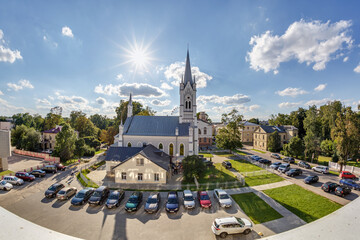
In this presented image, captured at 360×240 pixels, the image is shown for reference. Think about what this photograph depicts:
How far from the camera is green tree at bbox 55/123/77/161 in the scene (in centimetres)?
3173

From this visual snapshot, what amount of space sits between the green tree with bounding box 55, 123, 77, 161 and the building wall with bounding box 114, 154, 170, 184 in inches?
698

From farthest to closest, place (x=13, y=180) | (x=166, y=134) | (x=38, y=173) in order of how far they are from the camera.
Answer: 1. (x=166, y=134)
2. (x=38, y=173)
3. (x=13, y=180)

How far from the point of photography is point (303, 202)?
623 inches

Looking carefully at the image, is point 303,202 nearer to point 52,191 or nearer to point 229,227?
point 229,227

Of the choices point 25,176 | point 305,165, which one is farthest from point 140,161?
point 305,165

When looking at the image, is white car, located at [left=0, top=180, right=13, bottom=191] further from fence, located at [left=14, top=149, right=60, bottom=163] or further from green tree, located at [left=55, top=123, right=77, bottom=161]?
green tree, located at [left=55, top=123, right=77, bottom=161]

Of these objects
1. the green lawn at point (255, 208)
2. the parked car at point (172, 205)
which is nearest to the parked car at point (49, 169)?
the parked car at point (172, 205)

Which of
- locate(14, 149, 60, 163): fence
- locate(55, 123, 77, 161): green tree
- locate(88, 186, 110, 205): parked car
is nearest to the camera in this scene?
locate(88, 186, 110, 205): parked car

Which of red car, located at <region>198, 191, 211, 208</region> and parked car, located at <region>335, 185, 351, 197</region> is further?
parked car, located at <region>335, 185, 351, 197</region>

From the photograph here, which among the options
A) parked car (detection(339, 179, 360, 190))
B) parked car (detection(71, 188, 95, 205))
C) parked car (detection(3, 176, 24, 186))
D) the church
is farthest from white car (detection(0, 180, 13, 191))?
parked car (detection(339, 179, 360, 190))

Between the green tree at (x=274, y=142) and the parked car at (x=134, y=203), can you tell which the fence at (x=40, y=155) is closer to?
the parked car at (x=134, y=203)

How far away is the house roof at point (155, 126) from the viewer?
31.5m

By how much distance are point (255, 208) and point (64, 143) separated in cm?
3511

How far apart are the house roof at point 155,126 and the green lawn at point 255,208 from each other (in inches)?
622
